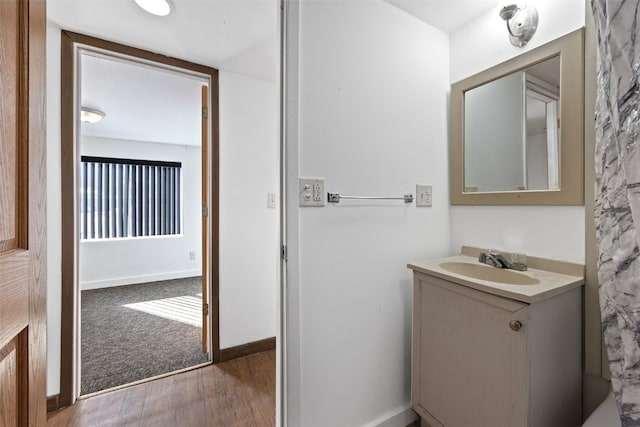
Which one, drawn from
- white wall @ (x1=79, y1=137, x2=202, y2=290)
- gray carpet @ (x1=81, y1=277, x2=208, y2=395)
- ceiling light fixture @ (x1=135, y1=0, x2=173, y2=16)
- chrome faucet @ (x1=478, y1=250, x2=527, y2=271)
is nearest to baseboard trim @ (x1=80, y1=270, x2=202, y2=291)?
white wall @ (x1=79, y1=137, x2=202, y2=290)

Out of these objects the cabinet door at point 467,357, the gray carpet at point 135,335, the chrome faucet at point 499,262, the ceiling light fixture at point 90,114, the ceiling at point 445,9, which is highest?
the ceiling at point 445,9

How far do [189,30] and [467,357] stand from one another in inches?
85.7

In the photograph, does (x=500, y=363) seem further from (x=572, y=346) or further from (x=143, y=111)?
(x=143, y=111)

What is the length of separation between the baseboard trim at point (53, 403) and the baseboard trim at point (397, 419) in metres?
1.74

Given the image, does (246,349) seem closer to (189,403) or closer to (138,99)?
(189,403)

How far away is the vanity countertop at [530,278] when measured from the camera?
969mm

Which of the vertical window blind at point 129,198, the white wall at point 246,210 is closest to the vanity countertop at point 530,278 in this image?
the white wall at point 246,210

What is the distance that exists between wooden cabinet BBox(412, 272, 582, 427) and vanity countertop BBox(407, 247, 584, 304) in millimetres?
34

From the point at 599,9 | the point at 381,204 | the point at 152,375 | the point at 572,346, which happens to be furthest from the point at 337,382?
the point at 599,9

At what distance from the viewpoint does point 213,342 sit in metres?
2.05

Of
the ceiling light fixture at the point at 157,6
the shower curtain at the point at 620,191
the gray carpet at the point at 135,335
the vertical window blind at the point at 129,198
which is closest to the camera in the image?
the shower curtain at the point at 620,191

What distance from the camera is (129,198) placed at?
4.40 meters

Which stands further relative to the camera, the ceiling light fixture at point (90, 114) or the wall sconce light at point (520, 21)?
the ceiling light fixture at point (90, 114)

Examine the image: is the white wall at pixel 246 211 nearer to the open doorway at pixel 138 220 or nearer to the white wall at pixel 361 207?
the open doorway at pixel 138 220
